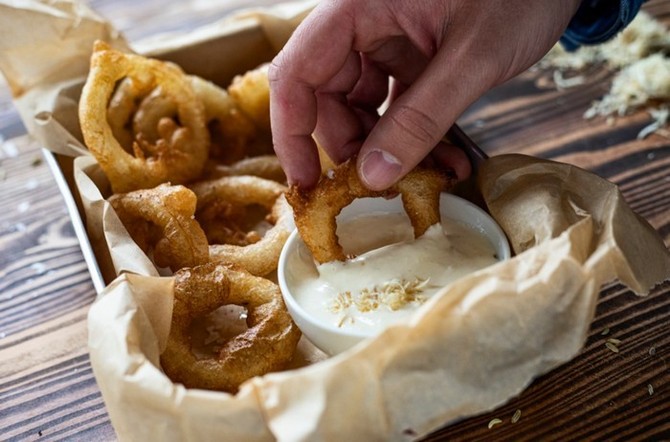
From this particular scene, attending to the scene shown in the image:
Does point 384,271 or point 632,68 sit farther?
point 632,68

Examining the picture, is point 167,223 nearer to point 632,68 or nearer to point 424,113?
point 424,113

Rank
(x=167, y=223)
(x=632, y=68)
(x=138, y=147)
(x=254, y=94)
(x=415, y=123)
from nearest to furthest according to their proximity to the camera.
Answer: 1. (x=415, y=123)
2. (x=167, y=223)
3. (x=138, y=147)
4. (x=254, y=94)
5. (x=632, y=68)

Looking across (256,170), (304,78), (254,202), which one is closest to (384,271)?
(304,78)

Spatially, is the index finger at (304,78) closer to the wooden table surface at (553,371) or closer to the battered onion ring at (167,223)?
the battered onion ring at (167,223)

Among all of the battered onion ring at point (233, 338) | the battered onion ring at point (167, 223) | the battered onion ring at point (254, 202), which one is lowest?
the battered onion ring at point (254, 202)

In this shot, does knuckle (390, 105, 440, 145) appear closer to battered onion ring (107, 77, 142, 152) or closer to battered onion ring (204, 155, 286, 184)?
battered onion ring (204, 155, 286, 184)

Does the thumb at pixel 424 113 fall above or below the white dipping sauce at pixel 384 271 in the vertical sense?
above

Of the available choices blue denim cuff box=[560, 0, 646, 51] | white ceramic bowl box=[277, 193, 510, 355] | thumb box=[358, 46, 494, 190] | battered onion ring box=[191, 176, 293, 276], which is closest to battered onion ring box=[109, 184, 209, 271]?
battered onion ring box=[191, 176, 293, 276]

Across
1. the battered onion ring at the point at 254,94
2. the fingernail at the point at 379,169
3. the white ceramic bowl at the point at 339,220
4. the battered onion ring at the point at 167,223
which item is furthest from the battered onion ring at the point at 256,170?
the fingernail at the point at 379,169
